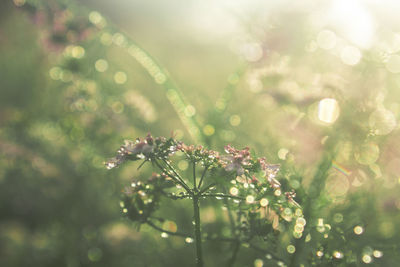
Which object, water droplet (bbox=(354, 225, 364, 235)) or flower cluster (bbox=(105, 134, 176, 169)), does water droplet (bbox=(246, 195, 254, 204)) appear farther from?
water droplet (bbox=(354, 225, 364, 235))

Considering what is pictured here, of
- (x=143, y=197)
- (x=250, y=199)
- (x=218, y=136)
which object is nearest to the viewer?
(x=250, y=199)

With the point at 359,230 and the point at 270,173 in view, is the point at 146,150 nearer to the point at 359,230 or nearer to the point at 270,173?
the point at 270,173

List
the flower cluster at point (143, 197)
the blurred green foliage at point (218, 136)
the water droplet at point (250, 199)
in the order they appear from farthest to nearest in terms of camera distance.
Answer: the blurred green foliage at point (218, 136) < the flower cluster at point (143, 197) < the water droplet at point (250, 199)

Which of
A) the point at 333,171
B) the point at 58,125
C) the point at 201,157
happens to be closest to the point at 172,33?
the point at 58,125

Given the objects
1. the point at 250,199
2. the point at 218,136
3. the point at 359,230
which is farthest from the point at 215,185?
the point at 218,136

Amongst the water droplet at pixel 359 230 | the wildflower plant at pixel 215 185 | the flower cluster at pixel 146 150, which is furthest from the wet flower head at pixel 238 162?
the water droplet at pixel 359 230

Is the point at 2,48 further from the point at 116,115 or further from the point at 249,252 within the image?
the point at 249,252

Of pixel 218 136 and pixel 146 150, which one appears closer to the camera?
pixel 146 150

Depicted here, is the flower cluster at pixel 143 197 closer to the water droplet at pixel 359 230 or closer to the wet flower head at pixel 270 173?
the wet flower head at pixel 270 173
